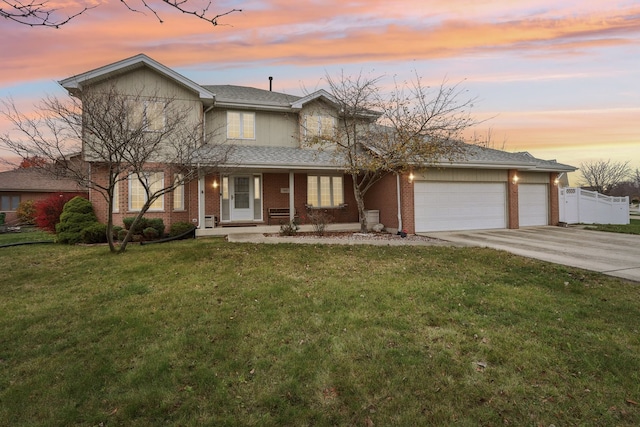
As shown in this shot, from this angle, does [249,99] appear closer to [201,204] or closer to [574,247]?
[201,204]

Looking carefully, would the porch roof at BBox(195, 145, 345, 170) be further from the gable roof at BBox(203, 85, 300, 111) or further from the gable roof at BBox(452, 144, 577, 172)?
the gable roof at BBox(452, 144, 577, 172)

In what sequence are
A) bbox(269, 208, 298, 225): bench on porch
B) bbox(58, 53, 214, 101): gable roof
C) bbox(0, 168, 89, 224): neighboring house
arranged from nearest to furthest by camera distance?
bbox(58, 53, 214, 101): gable roof
bbox(269, 208, 298, 225): bench on porch
bbox(0, 168, 89, 224): neighboring house

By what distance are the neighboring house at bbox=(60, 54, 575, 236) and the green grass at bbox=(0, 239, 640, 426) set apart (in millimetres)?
7026

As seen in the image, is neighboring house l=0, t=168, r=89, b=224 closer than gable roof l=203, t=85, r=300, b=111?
No

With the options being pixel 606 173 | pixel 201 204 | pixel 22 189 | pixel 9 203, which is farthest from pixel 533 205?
pixel 606 173

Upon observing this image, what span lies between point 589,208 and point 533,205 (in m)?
4.95

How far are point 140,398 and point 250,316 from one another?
194 centimetres

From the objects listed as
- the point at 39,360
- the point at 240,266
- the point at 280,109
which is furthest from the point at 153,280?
the point at 280,109

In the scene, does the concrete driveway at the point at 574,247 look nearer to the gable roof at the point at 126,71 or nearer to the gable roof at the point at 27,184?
the gable roof at the point at 126,71

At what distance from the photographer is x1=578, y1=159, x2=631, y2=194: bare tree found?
1794 inches

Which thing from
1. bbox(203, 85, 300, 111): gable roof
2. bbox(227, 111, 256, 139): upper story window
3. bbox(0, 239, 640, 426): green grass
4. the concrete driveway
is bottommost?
bbox(0, 239, 640, 426): green grass

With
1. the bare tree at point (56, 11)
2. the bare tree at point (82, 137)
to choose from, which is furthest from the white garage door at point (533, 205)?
the bare tree at point (56, 11)

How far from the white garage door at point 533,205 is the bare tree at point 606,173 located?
124ft

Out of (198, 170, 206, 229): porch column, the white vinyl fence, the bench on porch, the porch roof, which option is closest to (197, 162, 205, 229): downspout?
(198, 170, 206, 229): porch column
